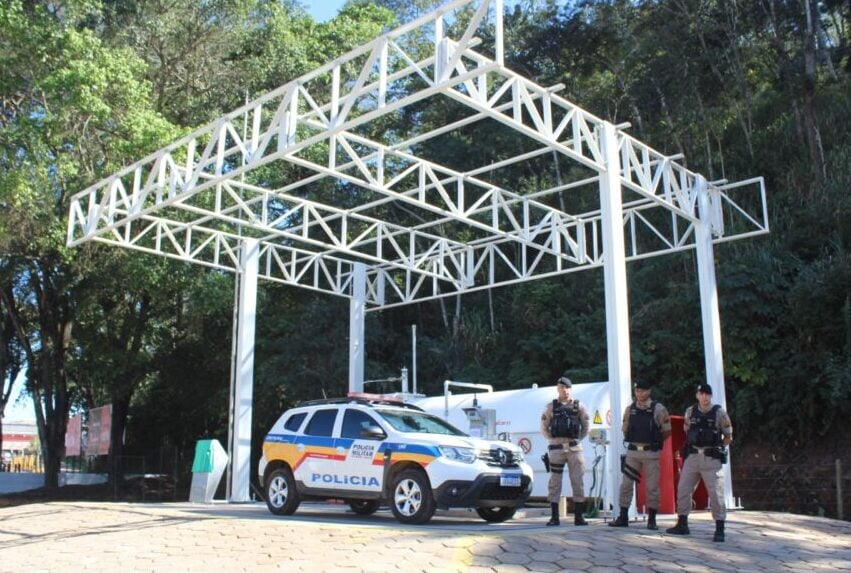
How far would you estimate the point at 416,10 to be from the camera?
147 ft

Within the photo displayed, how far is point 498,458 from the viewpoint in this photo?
12.6 meters

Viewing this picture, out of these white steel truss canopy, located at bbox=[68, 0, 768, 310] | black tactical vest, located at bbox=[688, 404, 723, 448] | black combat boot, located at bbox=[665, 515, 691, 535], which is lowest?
black combat boot, located at bbox=[665, 515, 691, 535]

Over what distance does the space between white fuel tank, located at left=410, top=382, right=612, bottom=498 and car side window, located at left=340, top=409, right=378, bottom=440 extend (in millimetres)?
4057

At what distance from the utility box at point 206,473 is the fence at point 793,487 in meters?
12.0

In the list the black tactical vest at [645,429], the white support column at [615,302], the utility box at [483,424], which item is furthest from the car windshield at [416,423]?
the utility box at [483,424]

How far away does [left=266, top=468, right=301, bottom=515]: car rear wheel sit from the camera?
14.0m

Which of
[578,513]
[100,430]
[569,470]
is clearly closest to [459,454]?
[569,470]

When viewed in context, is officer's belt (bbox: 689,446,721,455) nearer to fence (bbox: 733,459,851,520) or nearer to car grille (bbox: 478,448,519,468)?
car grille (bbox: 478,448,519,468)

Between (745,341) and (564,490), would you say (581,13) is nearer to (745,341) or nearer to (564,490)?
(745,341)

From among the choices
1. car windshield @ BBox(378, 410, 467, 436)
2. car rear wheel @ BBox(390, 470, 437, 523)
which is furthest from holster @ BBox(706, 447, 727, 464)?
car windshield @ BBox(378, 410, 467, 436)

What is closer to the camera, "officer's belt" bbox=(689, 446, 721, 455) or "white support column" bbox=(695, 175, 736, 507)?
"officer's belt" bbox=(689, 446, 721, 455)

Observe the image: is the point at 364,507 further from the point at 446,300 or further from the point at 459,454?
the point at 446,300

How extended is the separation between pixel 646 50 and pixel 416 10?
55.3 feet

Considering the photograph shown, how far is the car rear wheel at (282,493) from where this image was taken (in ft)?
46.0
